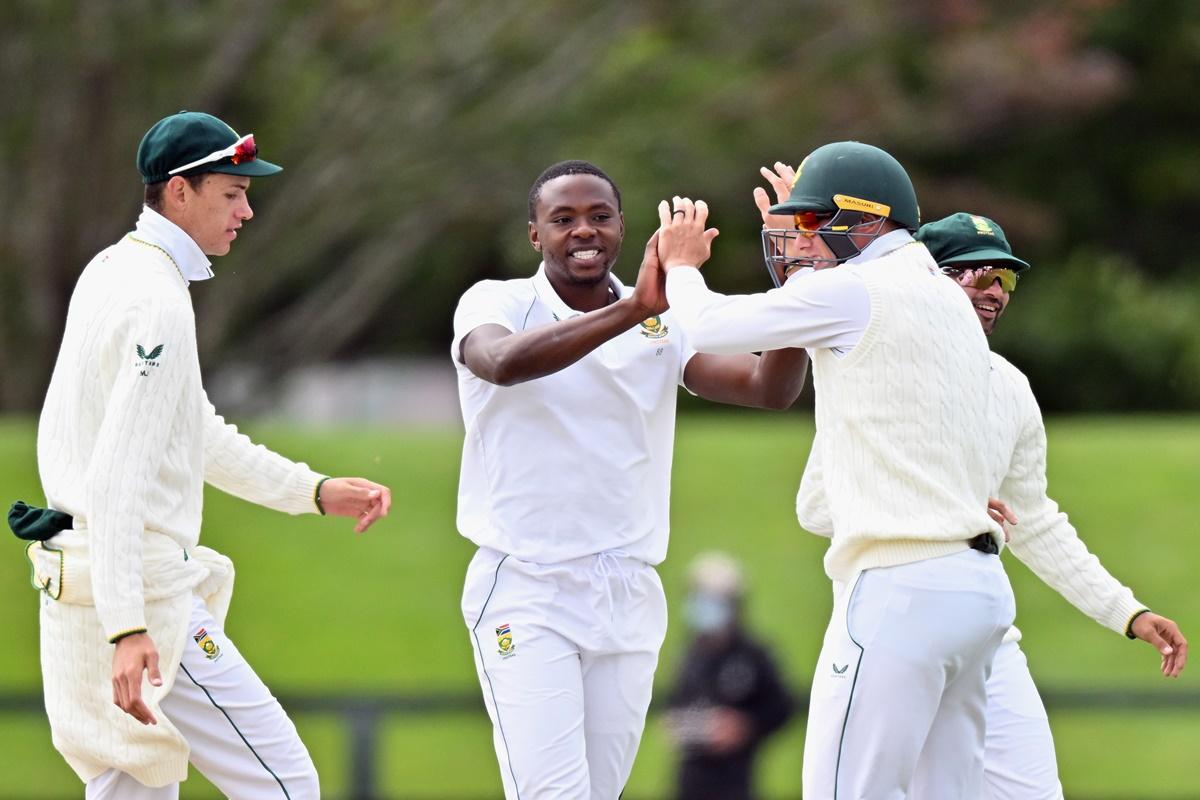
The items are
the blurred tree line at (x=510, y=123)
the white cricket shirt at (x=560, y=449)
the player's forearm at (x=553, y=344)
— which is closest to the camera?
the player's forearm at (x=553, y=344)

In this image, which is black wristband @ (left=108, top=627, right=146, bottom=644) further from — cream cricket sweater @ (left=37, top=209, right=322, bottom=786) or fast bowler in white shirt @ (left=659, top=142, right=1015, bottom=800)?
fast bowler in white shirt @ (left=659, top=142, right=1015, bottom=800)

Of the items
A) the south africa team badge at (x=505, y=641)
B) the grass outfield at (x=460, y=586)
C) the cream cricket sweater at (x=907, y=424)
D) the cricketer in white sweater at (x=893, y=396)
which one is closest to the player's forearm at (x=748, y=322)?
the cricketer in white sweater at (x=893, y=396)

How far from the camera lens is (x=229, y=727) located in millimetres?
4508

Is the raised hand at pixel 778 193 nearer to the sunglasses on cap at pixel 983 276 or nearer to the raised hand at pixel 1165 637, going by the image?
the sunglasses on cap at pixel 983 276

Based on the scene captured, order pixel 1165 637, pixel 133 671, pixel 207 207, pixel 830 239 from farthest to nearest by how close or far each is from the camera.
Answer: pixel 1165 637
pixel 207 207
pixel 830 239
pixel 133 671

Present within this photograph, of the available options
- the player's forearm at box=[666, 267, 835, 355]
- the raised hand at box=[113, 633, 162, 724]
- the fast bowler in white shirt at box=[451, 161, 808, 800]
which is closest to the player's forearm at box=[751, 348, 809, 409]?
the fast bowler in white shirt at box=[451, 161, 808, 800]

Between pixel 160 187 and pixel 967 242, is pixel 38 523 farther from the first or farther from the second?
pixel 967 242

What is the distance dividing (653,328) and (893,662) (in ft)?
4.07

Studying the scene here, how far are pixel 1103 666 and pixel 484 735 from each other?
415 centimetres

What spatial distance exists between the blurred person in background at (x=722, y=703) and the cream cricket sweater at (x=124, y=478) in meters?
4.31

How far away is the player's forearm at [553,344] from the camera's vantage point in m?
4.58

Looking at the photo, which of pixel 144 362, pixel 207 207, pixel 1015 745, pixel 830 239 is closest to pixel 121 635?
pixel 144 362

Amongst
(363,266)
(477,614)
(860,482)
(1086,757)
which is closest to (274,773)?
(477,614)

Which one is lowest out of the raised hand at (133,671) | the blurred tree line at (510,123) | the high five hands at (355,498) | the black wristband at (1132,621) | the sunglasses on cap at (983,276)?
the raised hand at (133,671)
